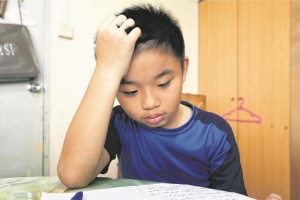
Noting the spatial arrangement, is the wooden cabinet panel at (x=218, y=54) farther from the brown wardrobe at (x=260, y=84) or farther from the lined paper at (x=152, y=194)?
the lined paper at (x=152, y=194)

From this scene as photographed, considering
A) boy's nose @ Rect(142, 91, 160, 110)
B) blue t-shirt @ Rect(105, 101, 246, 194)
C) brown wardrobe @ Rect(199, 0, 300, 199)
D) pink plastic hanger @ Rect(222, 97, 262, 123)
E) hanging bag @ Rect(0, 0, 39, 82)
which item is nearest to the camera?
boy's nose @ Rect(142, 91, 160, 110)

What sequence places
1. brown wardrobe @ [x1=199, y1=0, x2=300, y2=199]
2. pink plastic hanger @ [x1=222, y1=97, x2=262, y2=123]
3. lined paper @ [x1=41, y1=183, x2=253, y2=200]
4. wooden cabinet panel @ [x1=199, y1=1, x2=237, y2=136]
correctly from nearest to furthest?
1. lined paper @ [x1=41, y1=183, x2=253, y2=200]
2. brown wardrobe @ [x1=199, y1=0, x2=300, y2=199]
3. pink plastic hanger @ [x1=222, y1=97, x2=262, y2=123]
4. wooden cabinet panel @ [x1=199, y1=1, x2=237, y2=136]

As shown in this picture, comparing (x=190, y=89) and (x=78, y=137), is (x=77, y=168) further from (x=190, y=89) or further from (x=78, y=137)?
(x=190, y=89)

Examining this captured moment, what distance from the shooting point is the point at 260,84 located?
215cm

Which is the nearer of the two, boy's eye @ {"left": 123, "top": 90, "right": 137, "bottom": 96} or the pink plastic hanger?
boy's eye @ {"left": 123, "top": 90, "right": 137, "bottom": 96}

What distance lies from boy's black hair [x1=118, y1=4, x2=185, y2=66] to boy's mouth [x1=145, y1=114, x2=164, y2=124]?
155 mm

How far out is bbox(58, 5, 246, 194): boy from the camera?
1.98ft

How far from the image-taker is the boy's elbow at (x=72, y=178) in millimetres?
578

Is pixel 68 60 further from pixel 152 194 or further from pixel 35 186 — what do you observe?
pixel 152 194

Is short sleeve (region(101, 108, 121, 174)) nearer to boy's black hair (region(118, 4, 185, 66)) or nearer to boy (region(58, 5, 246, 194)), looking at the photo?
boy (region(58, 5, 246, 194))

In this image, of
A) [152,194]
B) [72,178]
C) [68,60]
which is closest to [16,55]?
[68,60]

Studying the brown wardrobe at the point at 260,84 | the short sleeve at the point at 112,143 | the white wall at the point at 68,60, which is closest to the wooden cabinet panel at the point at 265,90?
the brown wardrobe at the point at 260,84

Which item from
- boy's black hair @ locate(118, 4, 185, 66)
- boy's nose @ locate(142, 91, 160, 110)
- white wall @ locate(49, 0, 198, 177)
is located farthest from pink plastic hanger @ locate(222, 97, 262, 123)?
boy's nose @ locate(142, 91, 160, 110)

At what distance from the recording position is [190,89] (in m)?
2.83
